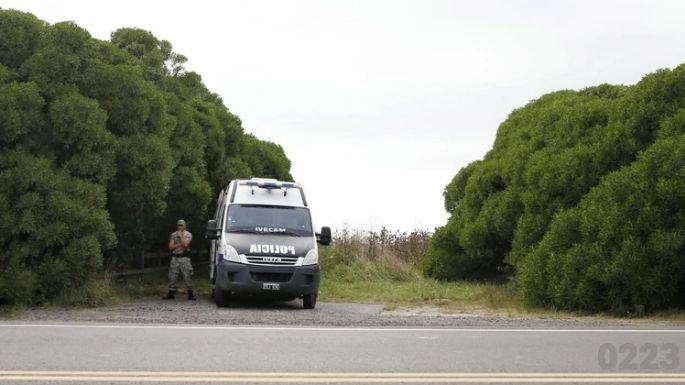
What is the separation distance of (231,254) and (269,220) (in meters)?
1.34

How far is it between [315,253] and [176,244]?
428 centimetres

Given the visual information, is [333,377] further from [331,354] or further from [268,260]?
[268,260]

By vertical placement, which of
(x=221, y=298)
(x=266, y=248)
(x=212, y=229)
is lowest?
(x=221, y=298)

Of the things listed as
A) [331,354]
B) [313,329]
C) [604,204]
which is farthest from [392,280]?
[331,354]

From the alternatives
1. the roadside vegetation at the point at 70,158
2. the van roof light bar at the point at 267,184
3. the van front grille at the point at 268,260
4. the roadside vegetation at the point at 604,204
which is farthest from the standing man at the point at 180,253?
the roadside vegetation at the point at 604,204

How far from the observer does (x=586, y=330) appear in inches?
497

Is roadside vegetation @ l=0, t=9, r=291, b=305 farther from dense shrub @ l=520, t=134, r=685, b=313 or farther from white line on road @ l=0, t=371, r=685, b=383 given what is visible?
white line on road @ l=0, t=371, r=685, b=383

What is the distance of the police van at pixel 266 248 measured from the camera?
725 inches

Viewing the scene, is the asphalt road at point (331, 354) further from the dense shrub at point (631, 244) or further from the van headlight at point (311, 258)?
the van headlight at point (311, 258)

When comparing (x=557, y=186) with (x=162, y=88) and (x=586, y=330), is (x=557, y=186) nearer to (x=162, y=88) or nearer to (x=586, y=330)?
(x=586, y=330)

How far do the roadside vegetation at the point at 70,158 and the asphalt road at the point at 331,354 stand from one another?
536 centimetres

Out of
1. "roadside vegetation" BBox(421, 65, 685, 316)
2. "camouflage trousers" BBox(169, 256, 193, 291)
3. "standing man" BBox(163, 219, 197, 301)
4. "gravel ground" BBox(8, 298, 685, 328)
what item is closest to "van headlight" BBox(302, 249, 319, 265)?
"gravel ground" BBox(8, 298, 685, 328)

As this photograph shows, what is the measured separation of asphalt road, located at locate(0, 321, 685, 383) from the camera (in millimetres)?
8352

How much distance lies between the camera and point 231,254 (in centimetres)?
1855
